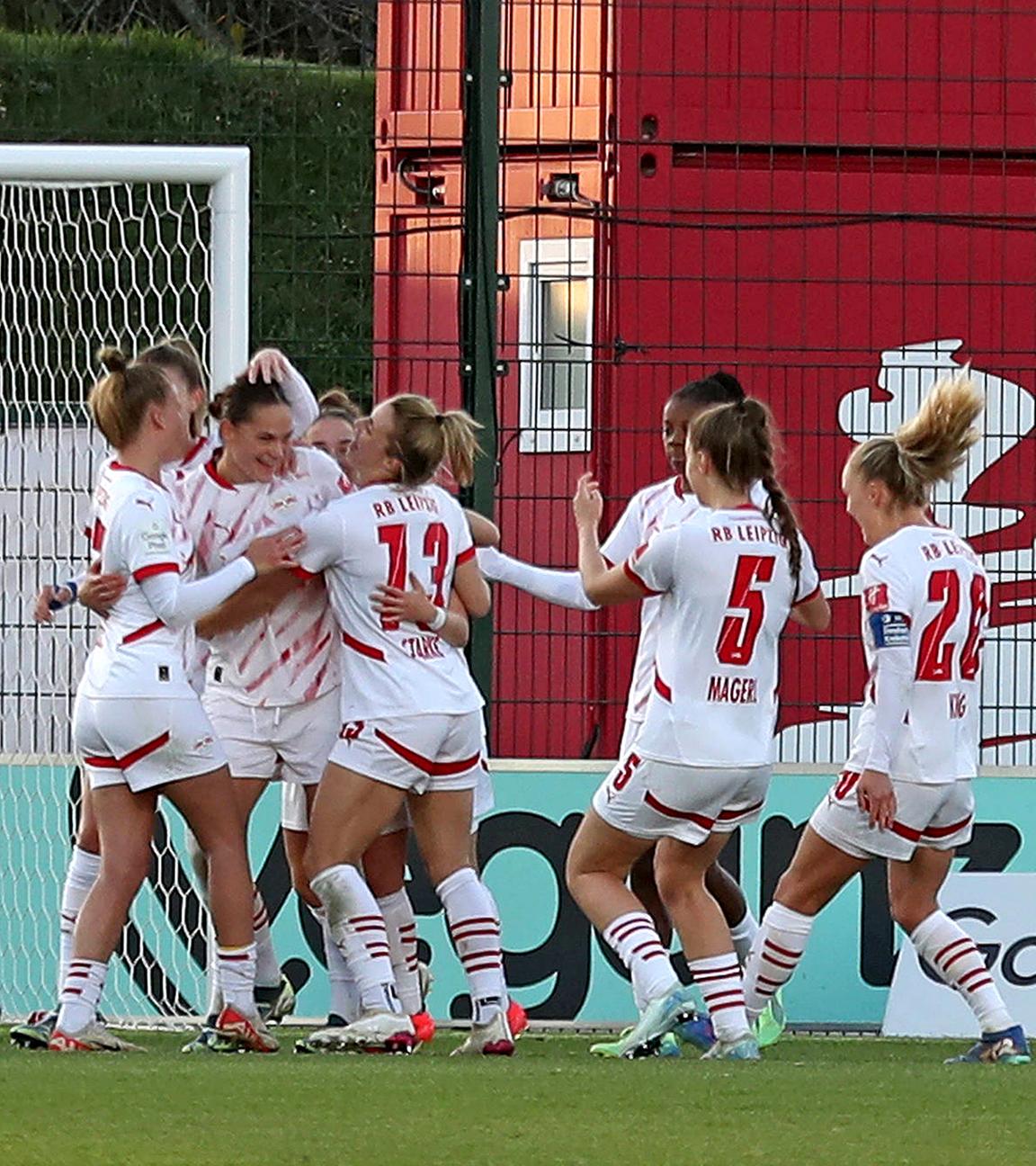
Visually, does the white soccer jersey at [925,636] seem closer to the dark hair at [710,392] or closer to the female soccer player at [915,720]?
the female soccer player at [915,720]

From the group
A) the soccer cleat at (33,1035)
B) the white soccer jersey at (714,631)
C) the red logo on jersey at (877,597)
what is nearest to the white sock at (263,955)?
the soccer cleat at (33,1035)

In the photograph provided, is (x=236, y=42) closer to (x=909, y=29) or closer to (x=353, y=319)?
(x=353, y=319)

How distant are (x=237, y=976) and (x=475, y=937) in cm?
58

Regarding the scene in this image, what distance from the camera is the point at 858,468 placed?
6.61 metres

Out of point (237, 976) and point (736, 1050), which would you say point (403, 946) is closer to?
point (237, 976)

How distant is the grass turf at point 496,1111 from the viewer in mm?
4520

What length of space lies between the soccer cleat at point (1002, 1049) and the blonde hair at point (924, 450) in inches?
51.8

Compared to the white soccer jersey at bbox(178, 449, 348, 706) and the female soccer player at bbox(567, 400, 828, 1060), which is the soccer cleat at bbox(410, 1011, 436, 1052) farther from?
the white soccer jersey at bbox(178, 449, 348, 706)

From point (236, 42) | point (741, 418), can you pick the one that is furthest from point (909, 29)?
point (236, 42)

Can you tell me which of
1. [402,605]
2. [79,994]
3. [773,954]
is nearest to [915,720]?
[773,954]

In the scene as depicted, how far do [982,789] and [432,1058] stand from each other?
2525 millimetres

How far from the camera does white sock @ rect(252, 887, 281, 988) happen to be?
23.2 feet

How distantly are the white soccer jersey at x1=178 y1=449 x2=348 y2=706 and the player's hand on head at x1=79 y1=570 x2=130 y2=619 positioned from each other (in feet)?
1.83

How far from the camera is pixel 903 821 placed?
21.5ft
